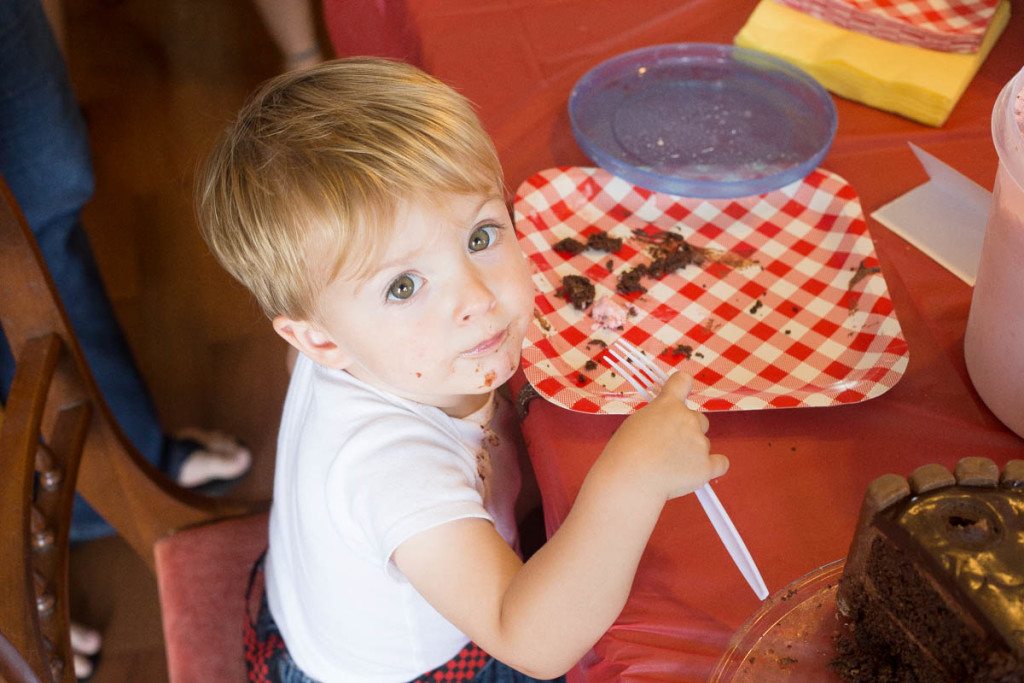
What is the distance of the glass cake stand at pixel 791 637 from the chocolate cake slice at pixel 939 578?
2cm

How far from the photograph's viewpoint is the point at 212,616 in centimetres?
119

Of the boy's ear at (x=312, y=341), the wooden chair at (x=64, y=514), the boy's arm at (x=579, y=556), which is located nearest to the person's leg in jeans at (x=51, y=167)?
the wooden chair at (x=64, y=514)

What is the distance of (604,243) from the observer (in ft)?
3.61

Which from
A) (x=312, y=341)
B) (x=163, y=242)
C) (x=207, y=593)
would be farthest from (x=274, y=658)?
(x=163, y=242)

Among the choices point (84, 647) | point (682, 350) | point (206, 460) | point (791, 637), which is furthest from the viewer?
point (206, 460)

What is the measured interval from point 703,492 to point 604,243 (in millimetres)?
→ 394

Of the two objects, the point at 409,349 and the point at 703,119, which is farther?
the point at 703,119

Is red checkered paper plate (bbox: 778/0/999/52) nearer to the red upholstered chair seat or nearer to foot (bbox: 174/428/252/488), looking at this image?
the red upholstered chair seat

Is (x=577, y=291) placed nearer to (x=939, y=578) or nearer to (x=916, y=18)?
(x=939, y=578)

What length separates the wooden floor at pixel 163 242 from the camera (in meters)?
1.89

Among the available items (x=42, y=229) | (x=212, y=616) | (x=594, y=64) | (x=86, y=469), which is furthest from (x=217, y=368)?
(x=594, y=64)

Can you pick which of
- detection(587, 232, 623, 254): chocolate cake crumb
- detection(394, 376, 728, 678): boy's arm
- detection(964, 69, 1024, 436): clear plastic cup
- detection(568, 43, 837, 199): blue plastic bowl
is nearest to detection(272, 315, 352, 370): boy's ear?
detection(394, 376, 728, 678): boy's arm

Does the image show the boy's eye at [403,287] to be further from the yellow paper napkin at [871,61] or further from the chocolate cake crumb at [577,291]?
the yellow paper napkin at [871,61]

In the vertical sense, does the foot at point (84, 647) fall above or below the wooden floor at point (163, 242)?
below
